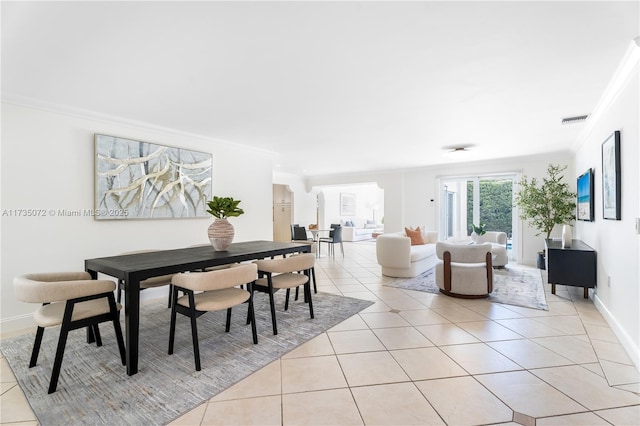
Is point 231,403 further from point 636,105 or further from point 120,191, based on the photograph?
point 636,105

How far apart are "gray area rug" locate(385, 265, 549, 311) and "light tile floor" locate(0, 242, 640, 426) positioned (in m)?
0.58

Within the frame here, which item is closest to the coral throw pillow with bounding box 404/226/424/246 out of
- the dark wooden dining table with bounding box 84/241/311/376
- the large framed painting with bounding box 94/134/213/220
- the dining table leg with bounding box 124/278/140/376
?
the dark wooden dining table with bounding box 84/241/311/376

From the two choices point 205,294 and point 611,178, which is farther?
point 611,178

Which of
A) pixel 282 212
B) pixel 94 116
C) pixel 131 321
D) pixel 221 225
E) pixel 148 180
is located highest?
pixel 94 116

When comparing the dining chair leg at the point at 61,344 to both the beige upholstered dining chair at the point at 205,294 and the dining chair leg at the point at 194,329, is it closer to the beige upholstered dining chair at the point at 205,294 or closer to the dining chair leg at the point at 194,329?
the beige upholstered dining chair at the point at 205,294

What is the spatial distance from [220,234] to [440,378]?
7.69 ft

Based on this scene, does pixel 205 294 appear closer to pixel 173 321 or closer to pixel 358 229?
pixel 173 321

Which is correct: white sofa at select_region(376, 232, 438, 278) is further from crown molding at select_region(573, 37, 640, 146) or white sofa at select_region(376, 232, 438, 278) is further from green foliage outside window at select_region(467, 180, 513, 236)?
crown molding at select_region(573, 37, 640, 146)

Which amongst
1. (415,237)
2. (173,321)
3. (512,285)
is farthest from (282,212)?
(173,321)

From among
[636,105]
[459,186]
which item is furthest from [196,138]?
[459,186]

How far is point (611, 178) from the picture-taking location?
9.55ft

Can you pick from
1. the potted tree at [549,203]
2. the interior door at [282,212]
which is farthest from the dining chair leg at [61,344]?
the interior door at [282,212]

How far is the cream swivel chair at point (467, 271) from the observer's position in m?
4.02

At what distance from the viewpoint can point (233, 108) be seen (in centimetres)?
342
